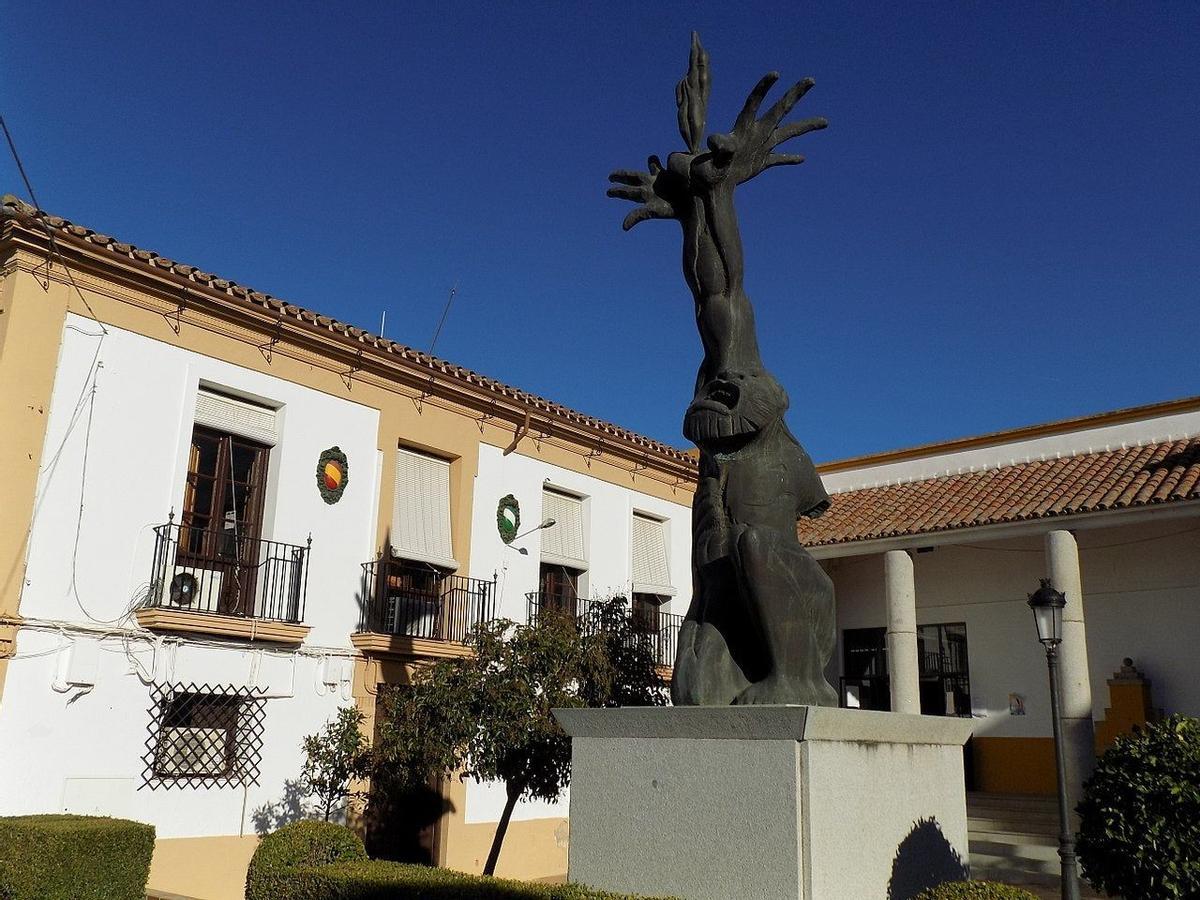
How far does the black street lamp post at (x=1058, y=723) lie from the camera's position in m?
8.12

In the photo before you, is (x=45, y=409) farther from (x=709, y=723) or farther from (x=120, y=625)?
(x=709, y=723)

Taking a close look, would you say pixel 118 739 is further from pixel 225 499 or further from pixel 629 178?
pixel 629 178

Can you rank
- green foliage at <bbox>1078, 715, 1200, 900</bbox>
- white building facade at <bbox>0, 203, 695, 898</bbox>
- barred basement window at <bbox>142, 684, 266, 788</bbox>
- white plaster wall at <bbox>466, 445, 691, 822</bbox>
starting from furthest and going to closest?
white plaster wall at <bbox>466, 445, 691, 822</bbox>
barred basement window at <bbox>142, 684, 266, 788</bbox>
white building facade at <bbox>0, 203, 695, 898</bbox>
green foliage at <bbox>1078, 715, 1200, 900</bbox>

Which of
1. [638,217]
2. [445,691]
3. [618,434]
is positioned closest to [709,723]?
[638,217]

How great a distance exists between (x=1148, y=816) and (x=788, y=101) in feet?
15.0

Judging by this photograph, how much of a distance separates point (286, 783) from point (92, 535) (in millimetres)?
3574

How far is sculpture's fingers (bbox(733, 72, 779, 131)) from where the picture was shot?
5.92 meters

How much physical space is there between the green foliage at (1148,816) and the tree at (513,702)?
14.2ft

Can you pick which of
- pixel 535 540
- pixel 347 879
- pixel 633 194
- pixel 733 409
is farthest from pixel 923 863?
pixel 535 540

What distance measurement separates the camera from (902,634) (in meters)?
15.4

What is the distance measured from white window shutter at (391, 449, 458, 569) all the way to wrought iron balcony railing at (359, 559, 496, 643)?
0.31m

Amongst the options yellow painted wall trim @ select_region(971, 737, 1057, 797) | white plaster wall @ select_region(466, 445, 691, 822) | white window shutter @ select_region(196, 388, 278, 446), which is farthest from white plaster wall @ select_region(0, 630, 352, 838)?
yellow painted wall trim @ select_region(971, 737, 1057, 797)

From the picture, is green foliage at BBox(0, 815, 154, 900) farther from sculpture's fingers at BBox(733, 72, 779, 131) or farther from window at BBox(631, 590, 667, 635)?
window at BBox(631, 590, 667, 635)

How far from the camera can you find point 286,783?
12039 millimetres
